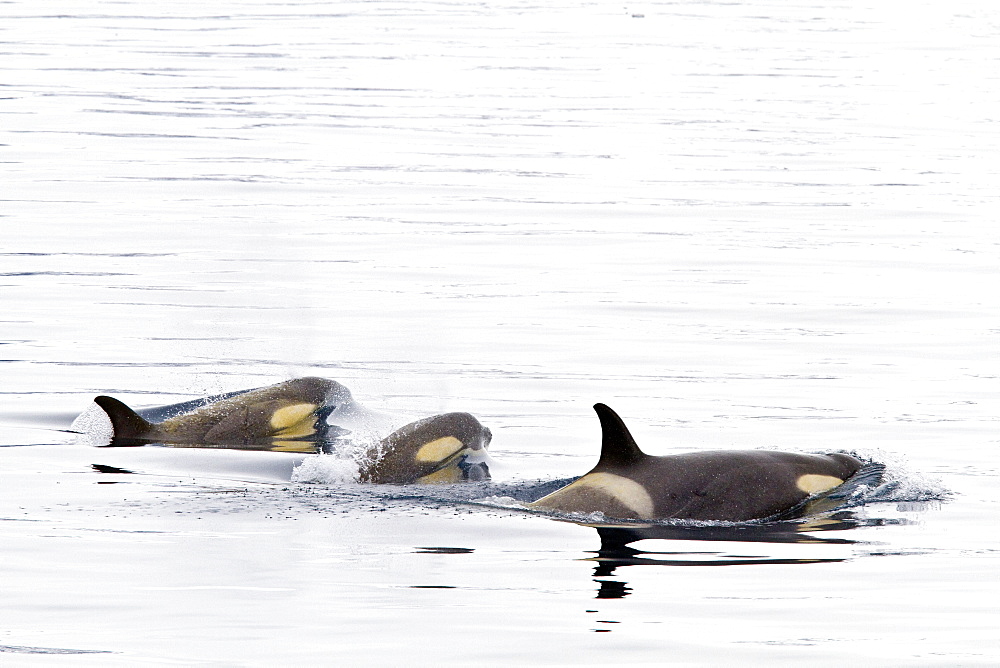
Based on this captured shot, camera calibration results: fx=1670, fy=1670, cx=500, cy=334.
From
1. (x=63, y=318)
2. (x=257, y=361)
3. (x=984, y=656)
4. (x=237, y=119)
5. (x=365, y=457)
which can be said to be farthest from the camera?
(x=237, y=119)

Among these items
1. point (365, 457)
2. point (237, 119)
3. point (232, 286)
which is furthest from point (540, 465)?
point (237, 119)

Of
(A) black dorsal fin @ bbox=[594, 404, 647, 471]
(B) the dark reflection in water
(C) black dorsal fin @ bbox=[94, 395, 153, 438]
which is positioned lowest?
(B) the dark reflection in water

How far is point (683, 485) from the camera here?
32.1 feet

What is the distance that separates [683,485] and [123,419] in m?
4.36

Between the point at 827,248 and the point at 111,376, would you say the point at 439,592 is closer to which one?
the point at 111,376

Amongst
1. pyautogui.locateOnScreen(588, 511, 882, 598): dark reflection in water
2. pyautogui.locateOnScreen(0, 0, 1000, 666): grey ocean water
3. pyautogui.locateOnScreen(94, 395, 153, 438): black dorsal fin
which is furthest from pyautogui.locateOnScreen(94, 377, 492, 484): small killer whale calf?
pyautogui.locateOnScreen(588, 511, 882, 598): dark reflection in water

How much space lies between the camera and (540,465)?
1158cm

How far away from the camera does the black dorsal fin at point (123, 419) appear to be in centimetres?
1178

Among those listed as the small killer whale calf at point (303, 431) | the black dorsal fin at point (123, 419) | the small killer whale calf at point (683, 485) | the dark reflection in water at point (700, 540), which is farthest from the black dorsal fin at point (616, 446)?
the black dorsal fin at point (123, 419)

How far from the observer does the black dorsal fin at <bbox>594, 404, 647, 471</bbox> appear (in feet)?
31.7

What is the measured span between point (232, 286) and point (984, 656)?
1292 centimetres

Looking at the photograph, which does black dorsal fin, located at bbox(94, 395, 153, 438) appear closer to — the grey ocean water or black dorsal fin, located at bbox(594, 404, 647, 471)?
the grey ocean water

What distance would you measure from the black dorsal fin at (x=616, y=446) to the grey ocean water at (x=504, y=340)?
0.46 metres

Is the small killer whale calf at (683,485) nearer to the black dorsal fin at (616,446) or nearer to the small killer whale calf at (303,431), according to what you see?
the black dorsal fin at (616,446)
